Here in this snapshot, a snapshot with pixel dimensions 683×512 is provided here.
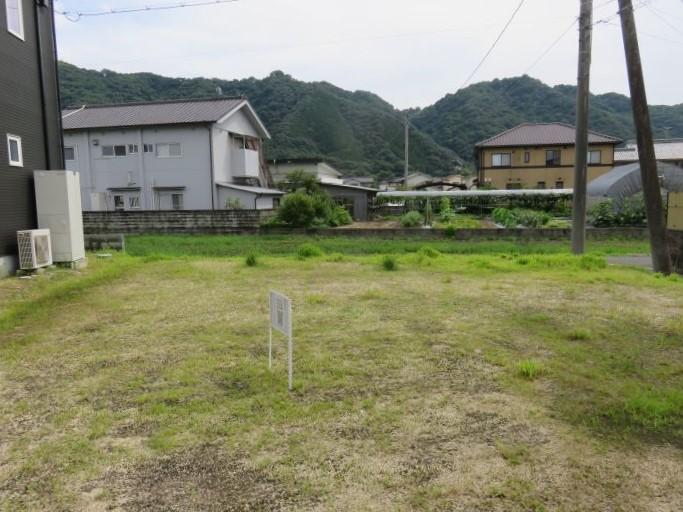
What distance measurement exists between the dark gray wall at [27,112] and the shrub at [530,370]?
9252 mm

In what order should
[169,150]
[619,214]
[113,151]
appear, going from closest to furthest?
[619,214] → [169,150] → [113,151]

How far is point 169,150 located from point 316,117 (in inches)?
1326

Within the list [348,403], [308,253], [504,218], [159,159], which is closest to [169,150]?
[159,159]

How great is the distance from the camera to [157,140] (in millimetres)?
25859

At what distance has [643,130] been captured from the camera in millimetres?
8469

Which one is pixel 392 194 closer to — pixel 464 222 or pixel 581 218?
pixel 464 222

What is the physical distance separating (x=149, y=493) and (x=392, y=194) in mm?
25890

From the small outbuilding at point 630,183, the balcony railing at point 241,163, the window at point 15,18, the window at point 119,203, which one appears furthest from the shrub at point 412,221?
the window at point 15,18

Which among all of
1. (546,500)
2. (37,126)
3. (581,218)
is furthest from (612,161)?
(546,500)

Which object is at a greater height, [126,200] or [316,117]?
[316,117]

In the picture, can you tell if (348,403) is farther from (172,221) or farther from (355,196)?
(355,196)

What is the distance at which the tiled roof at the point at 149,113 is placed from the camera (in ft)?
84.1

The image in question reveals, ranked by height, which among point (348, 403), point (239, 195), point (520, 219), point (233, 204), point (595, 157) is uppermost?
point (595, 157)

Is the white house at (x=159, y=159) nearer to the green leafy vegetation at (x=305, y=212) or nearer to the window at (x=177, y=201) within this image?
the window at (x=177, y=201)
